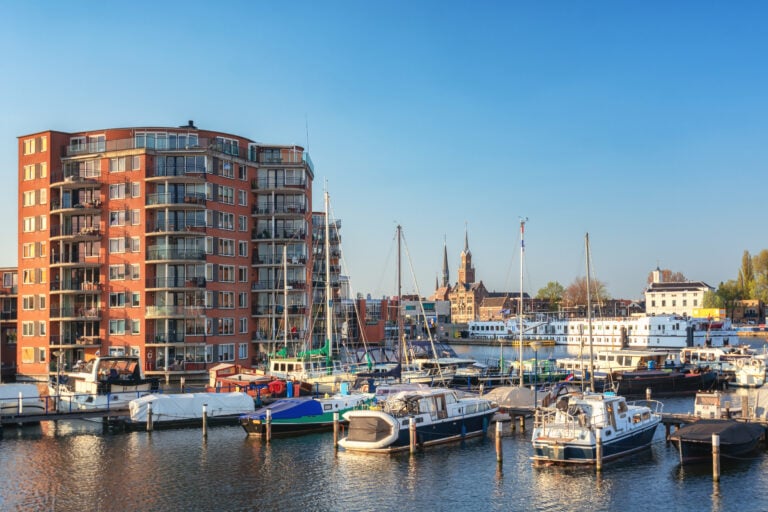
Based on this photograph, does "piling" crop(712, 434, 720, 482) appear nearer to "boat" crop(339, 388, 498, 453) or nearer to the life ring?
"boat" crop(339, 388, 498, 453)

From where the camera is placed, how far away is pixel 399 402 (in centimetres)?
4644

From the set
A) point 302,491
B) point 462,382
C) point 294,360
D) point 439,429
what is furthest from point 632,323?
point 302,491

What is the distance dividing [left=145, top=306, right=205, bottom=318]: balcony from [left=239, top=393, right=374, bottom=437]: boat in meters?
29.7

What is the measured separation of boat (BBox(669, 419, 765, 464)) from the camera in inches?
1639

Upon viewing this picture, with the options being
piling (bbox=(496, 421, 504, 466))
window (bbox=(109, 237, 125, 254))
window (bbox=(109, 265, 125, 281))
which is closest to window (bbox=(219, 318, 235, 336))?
window (bbox=(109, 265, 125, 281))

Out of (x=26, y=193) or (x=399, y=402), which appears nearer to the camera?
(x=399, y=402)

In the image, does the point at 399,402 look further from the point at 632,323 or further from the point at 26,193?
the point at 632,323

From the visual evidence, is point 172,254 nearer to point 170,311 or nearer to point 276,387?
point 170,311

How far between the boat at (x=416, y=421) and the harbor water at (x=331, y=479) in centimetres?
80

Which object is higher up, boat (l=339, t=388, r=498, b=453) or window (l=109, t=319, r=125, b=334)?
window (l=109, t=319, r=125, b=334)

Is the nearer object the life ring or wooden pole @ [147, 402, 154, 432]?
wooden pole @ [147, 402, 154, 432]

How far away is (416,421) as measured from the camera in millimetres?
46281

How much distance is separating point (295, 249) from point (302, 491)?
52687mm

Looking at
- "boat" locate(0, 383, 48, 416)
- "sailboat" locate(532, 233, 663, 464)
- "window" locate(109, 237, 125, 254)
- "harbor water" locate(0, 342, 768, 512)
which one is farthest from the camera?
"window" locate(109, 237, 125, 254)
